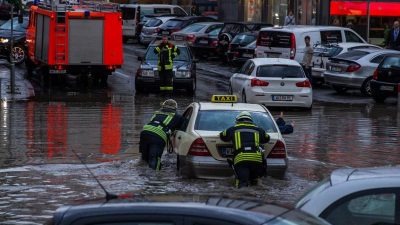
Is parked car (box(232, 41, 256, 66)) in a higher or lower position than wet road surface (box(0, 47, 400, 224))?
higher

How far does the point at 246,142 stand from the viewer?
1303cm

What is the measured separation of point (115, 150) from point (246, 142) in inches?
205

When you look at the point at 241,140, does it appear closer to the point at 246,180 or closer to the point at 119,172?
the point at 246,180

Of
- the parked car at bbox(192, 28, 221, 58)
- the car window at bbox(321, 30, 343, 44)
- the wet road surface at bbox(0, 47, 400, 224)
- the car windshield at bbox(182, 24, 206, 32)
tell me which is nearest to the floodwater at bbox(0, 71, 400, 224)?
the wet road surface at bbox(0, 47, 400, 224)

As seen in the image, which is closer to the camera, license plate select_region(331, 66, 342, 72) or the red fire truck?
license plate select_region(331, 66, 342, 72)

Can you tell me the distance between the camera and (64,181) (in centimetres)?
1429

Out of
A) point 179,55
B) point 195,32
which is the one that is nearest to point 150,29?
point 195,32

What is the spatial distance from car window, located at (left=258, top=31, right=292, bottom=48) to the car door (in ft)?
85.0

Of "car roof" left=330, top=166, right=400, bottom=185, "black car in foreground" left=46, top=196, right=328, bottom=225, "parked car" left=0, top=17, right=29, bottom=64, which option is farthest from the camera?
"parked car" left=0, top=17, right=29, bottom=64

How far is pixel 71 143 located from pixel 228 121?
509cm

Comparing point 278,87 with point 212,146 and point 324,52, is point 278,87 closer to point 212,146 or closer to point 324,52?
point 324,52

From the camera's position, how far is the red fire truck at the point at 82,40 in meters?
30.6

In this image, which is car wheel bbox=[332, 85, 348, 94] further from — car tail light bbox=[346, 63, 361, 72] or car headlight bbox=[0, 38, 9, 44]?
car headlight bbox=[0, 38, 9, 44]

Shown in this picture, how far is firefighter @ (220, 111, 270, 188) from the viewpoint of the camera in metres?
13.0
